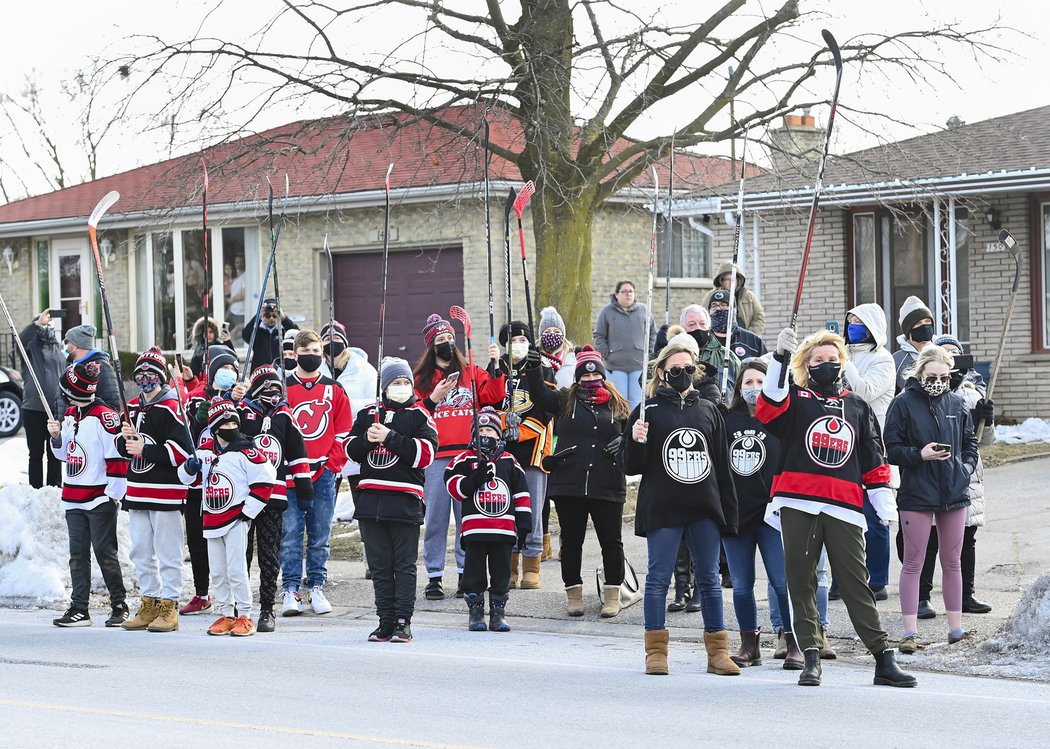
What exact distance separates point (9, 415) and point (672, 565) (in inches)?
664

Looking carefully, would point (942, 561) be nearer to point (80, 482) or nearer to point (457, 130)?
point (80, 482)

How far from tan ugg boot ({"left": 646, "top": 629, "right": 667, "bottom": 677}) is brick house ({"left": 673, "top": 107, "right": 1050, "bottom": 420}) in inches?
381

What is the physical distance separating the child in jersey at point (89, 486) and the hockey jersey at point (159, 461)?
0.29 metres

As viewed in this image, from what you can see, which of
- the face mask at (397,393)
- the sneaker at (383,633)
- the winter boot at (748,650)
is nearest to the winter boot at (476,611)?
the sneaker at (383,633)

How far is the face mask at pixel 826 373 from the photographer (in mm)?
7727

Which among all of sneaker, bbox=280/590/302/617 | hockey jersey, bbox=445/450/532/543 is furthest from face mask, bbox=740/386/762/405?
sneaker, bbox=280/590/302/617

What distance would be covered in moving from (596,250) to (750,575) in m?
16.9

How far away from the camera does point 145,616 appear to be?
10055 millimetres

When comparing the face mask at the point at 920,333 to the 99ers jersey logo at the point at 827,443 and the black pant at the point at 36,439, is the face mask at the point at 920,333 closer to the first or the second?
the 99ers jersey logo at the point at 827,443

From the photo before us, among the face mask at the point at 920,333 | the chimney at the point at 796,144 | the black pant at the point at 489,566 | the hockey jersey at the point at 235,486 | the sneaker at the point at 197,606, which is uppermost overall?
the chimney at the point at 796,144

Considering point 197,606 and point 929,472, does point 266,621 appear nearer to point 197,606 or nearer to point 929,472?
point 197,606

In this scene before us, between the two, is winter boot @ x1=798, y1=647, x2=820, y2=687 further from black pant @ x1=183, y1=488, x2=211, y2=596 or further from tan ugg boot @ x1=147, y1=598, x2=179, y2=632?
black pant @ x1=183, y1=488, x2=211, y2=596

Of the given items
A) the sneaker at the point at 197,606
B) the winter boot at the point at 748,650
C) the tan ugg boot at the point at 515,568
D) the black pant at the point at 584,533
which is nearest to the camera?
the winter boot at the point at 748,650

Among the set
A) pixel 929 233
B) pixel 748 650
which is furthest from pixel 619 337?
pixel 748 650
